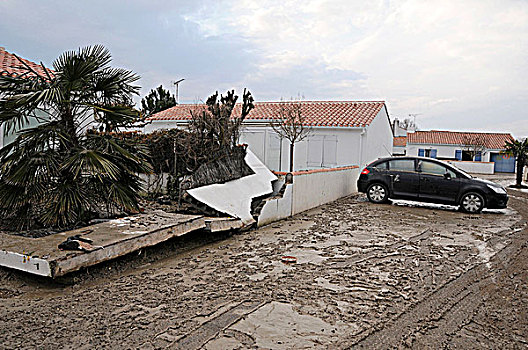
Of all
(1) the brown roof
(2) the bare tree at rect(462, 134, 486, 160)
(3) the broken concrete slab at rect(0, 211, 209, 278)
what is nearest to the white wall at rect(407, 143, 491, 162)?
(2) the bare tree at rect(462, 134, 486, 160)

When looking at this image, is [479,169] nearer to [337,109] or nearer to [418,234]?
[337,109]

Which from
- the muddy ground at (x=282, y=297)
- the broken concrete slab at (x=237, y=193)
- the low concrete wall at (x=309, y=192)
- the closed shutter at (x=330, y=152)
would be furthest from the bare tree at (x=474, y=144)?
the muddy ground at (x=282, y=297)

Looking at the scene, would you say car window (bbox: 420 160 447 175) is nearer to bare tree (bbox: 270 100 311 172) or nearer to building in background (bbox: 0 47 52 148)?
bare tree (bbox: 270 100 311 172)

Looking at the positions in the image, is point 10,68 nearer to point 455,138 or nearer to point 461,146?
point 461,146

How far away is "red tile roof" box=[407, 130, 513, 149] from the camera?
45688 mm

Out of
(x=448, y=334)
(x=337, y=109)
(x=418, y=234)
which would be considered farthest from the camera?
(x=337, y=109)

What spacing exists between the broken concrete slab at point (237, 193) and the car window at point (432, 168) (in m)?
4.85

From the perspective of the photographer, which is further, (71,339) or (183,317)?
(183,317)

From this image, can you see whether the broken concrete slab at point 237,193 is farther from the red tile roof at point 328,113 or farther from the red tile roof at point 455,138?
the red tile roof at point 455,138

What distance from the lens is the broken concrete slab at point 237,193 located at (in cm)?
879

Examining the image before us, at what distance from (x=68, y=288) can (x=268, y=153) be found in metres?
14.7

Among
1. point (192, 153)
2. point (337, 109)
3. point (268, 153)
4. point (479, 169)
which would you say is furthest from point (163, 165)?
point (479, 169)

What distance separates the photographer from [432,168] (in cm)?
1310

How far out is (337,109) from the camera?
886 inches
